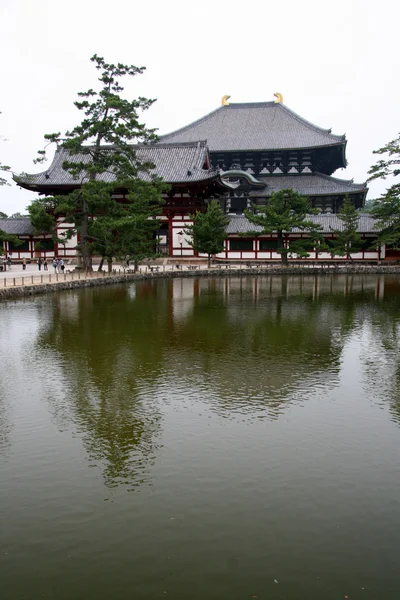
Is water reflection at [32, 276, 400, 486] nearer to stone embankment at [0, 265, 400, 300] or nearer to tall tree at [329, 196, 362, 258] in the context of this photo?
stone embankment at [0, 265, 400, 300]

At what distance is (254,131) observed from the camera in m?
66.9

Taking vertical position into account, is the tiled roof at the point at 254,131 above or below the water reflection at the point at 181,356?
above

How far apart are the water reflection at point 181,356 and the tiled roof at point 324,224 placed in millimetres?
25425

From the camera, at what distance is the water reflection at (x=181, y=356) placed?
1053 centimetres

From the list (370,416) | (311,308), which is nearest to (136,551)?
(370,416)

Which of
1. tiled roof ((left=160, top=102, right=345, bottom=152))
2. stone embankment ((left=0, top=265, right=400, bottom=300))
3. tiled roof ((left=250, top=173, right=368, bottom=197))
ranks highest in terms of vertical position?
tiled roof ((left=160, top=102, right=345, bottom=152))

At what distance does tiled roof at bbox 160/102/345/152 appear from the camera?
63625 millimetres

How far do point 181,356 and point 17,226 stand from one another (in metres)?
45.3

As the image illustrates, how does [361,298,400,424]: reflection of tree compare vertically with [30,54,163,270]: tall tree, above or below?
below

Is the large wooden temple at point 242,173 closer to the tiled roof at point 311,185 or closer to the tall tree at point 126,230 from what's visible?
the tiled roof at point 311,185

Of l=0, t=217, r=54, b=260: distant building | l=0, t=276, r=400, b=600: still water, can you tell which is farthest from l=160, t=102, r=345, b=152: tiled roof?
l=0, t=276, r=400, b=600: still water

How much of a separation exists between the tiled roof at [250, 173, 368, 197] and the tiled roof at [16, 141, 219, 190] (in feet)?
31.9

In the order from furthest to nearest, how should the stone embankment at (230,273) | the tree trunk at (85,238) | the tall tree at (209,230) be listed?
the tall tree at (209,230), the tree trunk at (85,238), the stone embankment at (230,273)

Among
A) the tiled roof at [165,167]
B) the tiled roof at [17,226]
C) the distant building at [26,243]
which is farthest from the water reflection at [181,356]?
the tiled roof at [17,226]
